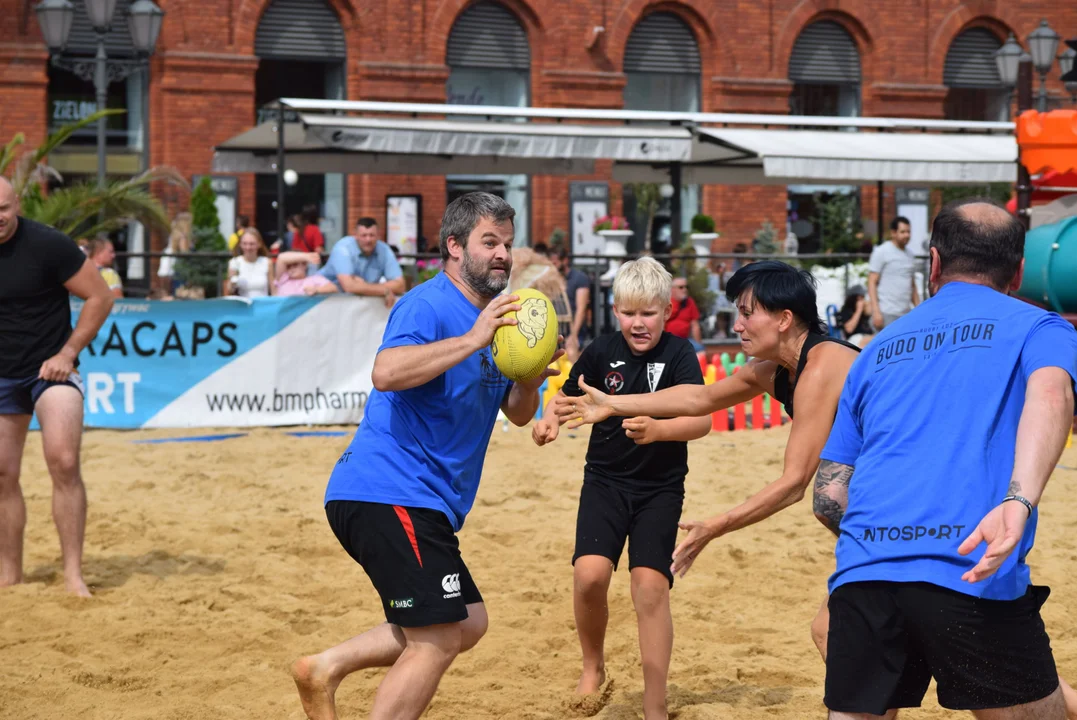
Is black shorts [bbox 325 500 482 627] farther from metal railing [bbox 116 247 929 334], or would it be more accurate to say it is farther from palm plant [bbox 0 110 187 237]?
palm plant [bbox 0 110 187 237]

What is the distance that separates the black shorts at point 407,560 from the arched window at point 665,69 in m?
22.8

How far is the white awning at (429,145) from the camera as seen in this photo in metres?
16.2

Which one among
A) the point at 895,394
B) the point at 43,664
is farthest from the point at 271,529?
the point at 895,394

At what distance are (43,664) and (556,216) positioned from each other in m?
20.6

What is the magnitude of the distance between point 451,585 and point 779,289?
139 centimetres

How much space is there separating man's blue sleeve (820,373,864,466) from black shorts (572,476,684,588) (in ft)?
5.37

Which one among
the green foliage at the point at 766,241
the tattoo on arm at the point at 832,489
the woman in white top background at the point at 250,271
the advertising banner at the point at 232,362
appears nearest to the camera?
the tattoo on arm at the point at 832,489

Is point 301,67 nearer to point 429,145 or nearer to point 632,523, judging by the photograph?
point 429,145

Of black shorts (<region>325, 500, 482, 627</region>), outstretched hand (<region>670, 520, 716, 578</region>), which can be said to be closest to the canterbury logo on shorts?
black shorts (<region>325, 500, 482, 627</region>)

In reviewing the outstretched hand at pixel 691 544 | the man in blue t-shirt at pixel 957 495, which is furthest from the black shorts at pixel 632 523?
the man in blue t-shirt at pixel 957 495

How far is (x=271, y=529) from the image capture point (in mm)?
8484

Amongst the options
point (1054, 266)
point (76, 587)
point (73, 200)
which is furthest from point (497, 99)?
point (76, 587)

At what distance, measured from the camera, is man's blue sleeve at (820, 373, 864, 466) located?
344cm

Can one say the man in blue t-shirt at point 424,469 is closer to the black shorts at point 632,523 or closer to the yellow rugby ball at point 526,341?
the yellow rugby ball at point 526,341
